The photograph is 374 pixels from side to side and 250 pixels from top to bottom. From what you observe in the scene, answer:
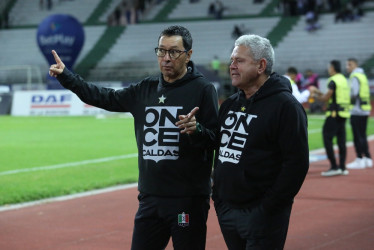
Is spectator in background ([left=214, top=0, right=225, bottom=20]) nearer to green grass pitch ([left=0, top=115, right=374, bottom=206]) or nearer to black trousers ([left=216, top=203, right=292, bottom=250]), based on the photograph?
green grass pitch ([left=0, top=115, right=374, bottom=206])

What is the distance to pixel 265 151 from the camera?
475 cm

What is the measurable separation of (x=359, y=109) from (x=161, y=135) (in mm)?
10950

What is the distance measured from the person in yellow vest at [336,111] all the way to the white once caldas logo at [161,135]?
30.1ft

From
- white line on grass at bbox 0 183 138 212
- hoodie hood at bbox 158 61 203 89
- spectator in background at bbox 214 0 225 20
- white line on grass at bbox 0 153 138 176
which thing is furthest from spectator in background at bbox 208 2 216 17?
hoodie hood at bbox 158 61 203 89

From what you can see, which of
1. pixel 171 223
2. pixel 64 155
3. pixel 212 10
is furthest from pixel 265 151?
pixel 212 10

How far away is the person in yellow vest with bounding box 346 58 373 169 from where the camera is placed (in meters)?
15.4

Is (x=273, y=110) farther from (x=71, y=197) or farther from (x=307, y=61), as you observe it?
(x=307, y=61)

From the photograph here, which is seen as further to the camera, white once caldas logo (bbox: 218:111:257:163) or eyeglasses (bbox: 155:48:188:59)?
eyeglasses (bbox: 155:48:188:59)

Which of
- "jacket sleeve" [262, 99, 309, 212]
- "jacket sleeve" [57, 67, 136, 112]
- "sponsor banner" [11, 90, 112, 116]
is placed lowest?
"sponsor banner" [11, 90, 112, 116]

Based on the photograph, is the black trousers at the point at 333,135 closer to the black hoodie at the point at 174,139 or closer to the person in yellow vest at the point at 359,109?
the person in yellow vest at the point at 359,109

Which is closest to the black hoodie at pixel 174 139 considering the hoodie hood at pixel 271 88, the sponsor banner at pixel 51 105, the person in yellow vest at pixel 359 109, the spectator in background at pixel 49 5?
the hoodie hood at pixel 271 88

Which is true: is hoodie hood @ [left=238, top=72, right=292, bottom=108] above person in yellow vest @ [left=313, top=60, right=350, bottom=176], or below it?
above

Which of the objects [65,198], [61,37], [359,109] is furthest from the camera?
[61,37]

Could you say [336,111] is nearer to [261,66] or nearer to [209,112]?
[209,112]
